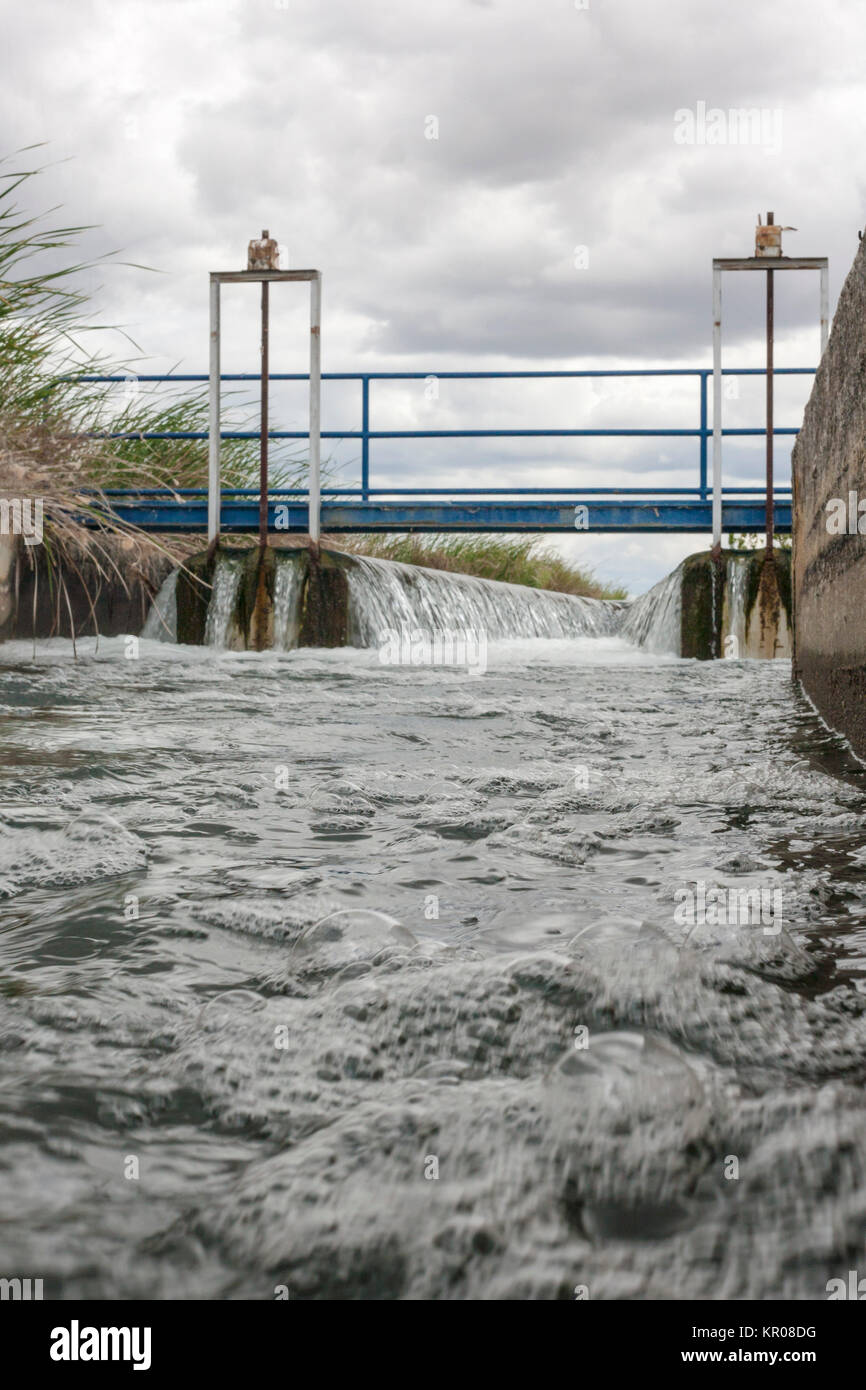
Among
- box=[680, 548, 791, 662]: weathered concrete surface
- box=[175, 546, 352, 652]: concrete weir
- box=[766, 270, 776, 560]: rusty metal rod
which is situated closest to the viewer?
box=[766, 270, 776, 560]: rusty metal rod

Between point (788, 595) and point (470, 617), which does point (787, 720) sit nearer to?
point (788, 595)

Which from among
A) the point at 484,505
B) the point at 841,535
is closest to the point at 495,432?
the point at 484,505

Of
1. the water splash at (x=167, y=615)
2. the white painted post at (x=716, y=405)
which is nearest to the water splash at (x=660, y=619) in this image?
the white painted post at (x=716, y=405)

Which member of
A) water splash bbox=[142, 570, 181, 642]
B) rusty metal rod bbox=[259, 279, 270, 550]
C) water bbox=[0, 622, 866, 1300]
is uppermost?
rusty metal rod bbox=[259, 279, 270, 550]

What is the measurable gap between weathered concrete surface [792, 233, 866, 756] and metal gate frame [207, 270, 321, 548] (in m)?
4.26

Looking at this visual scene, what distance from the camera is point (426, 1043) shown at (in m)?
1.25

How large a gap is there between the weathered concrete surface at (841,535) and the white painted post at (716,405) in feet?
9.73

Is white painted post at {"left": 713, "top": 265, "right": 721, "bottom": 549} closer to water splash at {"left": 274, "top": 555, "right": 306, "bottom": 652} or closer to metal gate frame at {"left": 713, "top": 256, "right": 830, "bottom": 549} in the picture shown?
metal gate frame at {"left": 713, "top": 256, "right": 830, "bottom": 549}

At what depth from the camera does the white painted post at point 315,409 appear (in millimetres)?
8477

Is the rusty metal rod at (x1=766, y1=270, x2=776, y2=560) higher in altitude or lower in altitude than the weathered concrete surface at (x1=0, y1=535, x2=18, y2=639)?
higher

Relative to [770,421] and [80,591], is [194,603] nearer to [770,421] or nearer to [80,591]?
[80,591]

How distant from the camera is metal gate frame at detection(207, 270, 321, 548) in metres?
8.41

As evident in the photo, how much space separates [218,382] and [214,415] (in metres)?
0.28

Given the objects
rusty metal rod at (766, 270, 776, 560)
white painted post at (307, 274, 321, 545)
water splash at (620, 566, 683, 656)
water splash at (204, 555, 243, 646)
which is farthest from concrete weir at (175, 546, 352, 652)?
rusty metal rod at (766, 270, 776, 560)
